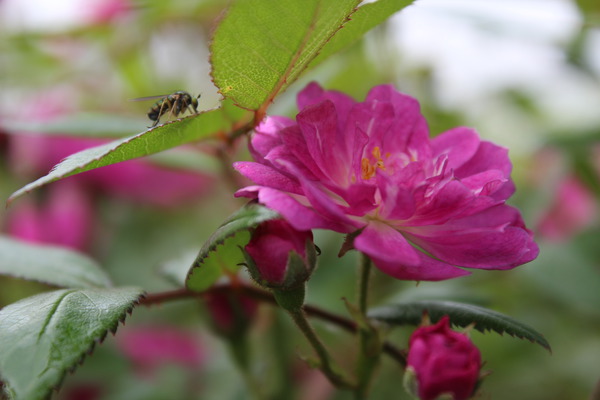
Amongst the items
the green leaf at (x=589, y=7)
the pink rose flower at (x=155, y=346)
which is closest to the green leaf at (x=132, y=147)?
the pink rose flower at (x=155, y=346)

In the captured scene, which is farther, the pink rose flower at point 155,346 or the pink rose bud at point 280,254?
the pink rose flower at point 155,346

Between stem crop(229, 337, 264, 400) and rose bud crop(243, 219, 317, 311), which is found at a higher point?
rose bud crop(243, 219, 317, 311)

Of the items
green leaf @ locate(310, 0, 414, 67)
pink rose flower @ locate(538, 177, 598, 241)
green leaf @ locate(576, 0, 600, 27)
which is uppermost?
green leaf @ locate(310, 0, 414, 67)

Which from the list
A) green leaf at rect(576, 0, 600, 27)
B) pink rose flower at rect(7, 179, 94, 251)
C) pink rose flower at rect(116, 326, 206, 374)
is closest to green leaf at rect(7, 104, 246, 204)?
pink rose flower at rect(7, 179, 94, 251)

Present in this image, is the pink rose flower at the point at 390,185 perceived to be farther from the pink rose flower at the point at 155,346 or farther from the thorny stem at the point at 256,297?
the pink rose flower at the point at 155,346

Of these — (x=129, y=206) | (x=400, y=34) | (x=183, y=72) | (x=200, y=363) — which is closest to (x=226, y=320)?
(x=200, y=363)

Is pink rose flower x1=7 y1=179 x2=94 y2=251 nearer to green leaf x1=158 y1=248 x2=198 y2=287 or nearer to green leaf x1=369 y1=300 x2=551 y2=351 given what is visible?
green leaf x1=158 y1=248 x2=198 y2=287
